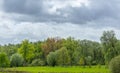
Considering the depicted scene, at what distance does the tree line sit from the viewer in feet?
342

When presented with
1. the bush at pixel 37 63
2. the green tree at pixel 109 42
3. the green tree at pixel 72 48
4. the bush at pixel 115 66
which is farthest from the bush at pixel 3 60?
the bush at pixel 115 66

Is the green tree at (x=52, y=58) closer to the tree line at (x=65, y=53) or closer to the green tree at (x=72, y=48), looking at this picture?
the tree line at (x=65, y=53)

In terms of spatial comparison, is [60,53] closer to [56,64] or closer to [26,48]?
[56,64]

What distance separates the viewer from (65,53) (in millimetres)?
124500

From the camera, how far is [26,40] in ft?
488

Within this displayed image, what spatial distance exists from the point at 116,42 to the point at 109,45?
3356mm

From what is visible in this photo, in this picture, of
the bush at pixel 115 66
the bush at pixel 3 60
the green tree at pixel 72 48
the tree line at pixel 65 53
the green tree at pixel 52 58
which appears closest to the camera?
the bush at pixel 115 66

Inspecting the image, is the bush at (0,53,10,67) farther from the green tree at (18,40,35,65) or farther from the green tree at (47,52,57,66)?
the green tree at (18,40,35,65)

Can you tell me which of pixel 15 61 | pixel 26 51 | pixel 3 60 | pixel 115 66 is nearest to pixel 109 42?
pixel 115 66

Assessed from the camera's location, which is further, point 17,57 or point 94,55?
point 94,55

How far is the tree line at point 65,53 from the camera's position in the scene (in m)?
104

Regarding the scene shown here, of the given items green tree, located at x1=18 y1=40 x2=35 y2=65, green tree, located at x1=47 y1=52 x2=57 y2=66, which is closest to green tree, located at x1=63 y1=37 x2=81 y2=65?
green tree, located at x1=47 y1=52 x2=57 y2=66

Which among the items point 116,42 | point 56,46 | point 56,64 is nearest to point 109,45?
point 116,42

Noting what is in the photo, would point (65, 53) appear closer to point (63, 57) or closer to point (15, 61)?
point (63, 57)
